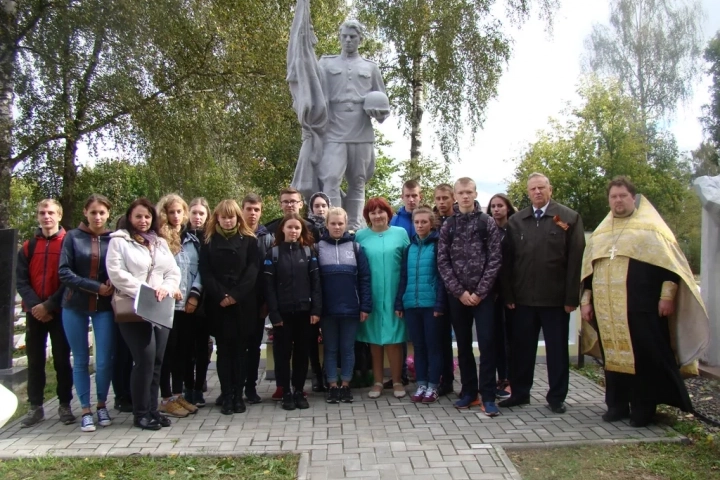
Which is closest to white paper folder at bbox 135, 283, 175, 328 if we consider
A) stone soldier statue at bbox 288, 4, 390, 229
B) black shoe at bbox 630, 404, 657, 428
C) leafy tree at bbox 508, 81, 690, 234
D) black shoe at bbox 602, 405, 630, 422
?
stone soldier statue at bbox 288, 4, 390, 229

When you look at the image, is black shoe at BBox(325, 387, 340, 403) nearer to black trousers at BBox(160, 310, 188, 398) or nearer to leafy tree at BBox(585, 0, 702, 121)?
black trousers at BBox(160, 310, 188, 398)

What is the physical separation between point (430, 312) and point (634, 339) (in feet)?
5.10

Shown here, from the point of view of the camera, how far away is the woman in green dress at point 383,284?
5.27 m

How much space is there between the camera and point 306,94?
259 inches

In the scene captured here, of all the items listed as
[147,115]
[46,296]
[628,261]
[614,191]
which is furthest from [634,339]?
[147,115]

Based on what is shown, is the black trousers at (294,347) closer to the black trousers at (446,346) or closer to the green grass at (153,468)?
the black trousers at (446,346)

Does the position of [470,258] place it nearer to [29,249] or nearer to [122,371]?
[122,371]

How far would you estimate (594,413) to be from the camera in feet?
15.8

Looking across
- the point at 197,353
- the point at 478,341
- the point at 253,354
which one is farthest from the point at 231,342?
the point at 478,341

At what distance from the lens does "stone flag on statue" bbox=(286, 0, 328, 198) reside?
6.57 metres

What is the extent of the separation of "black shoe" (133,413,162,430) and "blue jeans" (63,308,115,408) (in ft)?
1.28

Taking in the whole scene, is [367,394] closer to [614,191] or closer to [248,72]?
[614,191]

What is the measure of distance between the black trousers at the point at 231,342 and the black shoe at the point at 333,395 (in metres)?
0.75

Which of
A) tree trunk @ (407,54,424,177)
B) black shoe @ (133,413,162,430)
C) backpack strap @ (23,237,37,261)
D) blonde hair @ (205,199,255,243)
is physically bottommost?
black shoe @ (133,413,162,430)
